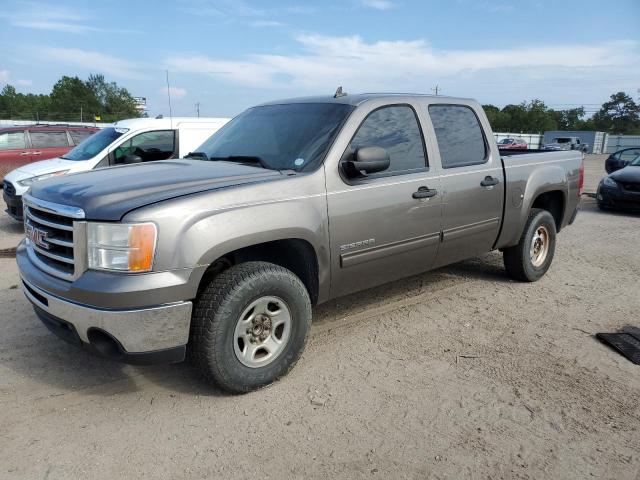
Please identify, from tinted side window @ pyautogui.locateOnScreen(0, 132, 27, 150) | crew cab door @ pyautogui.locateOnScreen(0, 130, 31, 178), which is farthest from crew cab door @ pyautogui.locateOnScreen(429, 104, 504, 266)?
tinted side window @ pyautogui.locateOnScreen(0, 132, 27, 150)

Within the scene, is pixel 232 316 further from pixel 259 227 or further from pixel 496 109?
pixel 496 109

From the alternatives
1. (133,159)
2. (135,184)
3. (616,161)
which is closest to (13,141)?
(133,159)

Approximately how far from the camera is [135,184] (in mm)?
3076

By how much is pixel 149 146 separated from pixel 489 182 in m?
6.29

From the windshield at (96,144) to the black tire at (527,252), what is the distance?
22.2 ft

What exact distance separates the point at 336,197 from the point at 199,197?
1.01 m

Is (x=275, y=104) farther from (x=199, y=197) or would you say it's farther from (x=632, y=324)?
(x=632, y=324)

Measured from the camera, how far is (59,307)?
2877 mm

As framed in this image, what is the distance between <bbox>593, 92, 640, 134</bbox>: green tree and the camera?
93.4 m

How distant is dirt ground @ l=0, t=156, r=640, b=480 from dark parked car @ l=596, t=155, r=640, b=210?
733 centimetres

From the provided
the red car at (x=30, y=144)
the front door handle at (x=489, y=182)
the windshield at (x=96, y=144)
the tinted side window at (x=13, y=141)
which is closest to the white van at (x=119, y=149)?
the windshield at (x=96, y=144)

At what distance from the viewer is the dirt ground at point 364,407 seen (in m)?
2.56

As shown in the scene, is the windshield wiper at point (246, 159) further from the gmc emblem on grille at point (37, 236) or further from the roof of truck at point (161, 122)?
the roof of truck at point (161, 122)

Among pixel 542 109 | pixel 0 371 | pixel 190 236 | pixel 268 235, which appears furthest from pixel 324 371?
pixel 542 109
